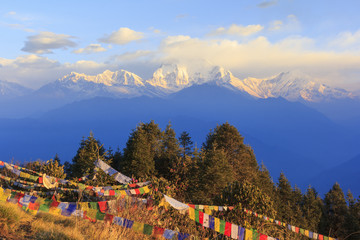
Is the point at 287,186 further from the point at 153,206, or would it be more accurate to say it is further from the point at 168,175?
the point at 153,206

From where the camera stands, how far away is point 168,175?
35094 millimetres

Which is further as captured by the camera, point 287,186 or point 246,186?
point 287,186

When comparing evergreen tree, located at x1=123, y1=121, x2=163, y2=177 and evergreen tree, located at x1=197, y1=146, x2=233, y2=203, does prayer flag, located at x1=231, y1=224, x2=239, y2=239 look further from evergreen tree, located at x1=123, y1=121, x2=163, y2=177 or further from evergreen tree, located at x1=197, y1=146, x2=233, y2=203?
evergreen tree, located at x1=123, y1=121, x2=163, y2=177

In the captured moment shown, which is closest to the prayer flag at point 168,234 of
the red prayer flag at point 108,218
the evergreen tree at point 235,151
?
the red prayer flag at point 108,218

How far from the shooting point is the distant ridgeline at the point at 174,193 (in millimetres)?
7941

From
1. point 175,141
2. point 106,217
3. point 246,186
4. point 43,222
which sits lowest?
point 43,222

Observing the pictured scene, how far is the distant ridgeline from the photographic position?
7.94 metres

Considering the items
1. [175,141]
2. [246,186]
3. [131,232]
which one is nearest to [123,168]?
[175,141]

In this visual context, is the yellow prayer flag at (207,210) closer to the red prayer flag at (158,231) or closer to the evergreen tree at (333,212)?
the red prayer flag at (158,231)

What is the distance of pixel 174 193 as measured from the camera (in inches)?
621

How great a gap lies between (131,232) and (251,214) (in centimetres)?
674

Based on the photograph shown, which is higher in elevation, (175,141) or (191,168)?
(175,141)

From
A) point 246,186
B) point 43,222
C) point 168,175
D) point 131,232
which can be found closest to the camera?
point 131,232

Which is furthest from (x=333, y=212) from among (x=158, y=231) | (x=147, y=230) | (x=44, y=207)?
(x=44, y=207)
